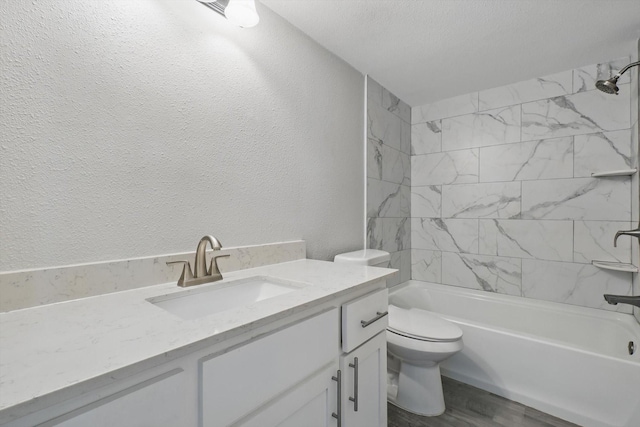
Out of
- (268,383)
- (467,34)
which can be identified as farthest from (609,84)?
(268,383)

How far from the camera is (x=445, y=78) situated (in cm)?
236

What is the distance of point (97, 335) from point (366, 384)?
92 cm

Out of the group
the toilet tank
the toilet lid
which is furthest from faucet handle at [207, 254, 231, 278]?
the toilet lid

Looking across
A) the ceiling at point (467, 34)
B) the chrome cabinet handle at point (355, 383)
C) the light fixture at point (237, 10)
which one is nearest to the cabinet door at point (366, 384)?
the chrome cabinet handle at point (355, 383)

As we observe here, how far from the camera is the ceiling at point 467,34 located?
1.53 m

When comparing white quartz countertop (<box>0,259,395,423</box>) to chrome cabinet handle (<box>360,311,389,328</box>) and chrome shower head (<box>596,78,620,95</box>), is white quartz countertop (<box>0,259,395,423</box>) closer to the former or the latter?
chrome cabinet handle (<box>360,311,389,328</box>)

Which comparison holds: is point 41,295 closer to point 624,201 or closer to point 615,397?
point 615,397

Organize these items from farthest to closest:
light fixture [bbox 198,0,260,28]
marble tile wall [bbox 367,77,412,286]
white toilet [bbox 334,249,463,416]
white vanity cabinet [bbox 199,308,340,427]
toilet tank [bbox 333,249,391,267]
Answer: marble tile wall [bbox 367,77,412,286] → toilet tank [bbox 333,249,391,267] → white toilet [bbox 334,249,463,416] → light fixture [bbox 198,0,260,28] → white vanity cabinet [bbox 199,308,340,427]

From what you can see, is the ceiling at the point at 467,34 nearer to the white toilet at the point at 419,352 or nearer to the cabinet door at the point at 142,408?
the white toilet at the point at 419,352

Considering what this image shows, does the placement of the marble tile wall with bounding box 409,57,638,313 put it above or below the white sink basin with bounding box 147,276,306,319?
above

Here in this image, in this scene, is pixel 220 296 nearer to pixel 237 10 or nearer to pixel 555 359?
pixel 237 10

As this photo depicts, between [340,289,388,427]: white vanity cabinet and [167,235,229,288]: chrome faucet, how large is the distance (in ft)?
1.69

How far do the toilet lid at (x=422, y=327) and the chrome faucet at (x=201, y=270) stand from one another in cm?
114

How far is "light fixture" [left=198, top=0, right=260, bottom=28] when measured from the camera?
3.92ft
